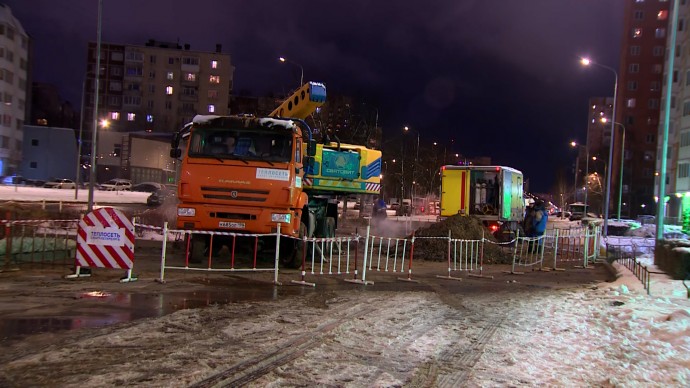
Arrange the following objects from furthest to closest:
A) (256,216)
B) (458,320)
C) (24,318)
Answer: (256,216), (458,320), (24,318)

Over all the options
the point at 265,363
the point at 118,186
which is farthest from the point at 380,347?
the point at 118,186

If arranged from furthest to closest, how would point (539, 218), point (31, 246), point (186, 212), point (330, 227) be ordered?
point (539, 218) → point (330, 227) → point (31, 246) → point (186, 212)

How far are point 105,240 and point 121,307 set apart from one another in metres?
2.43

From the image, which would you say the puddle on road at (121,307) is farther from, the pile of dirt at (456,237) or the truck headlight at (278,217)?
the pile of dirt at (456,237)

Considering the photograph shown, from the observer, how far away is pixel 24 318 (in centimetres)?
662

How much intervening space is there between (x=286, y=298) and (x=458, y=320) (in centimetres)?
294

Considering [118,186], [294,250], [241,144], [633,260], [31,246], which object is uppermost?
[241,144]

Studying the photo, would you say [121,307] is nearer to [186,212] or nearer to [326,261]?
[186,212]

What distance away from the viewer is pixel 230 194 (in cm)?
1127

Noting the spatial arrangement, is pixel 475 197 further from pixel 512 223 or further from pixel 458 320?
pixel 458 320

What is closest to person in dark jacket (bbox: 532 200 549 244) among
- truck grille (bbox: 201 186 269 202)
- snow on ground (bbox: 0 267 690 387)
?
snow on ground (bbox: 0 267 690 387)

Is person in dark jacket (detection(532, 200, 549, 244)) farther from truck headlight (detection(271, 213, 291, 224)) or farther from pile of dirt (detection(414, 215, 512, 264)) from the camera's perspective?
truck headlight (detection(271, 213, 291, 224))

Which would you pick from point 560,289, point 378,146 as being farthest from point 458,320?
point 378,146

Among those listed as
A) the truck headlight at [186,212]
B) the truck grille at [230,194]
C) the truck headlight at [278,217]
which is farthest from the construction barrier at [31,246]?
the truck headlight at [278,217]
